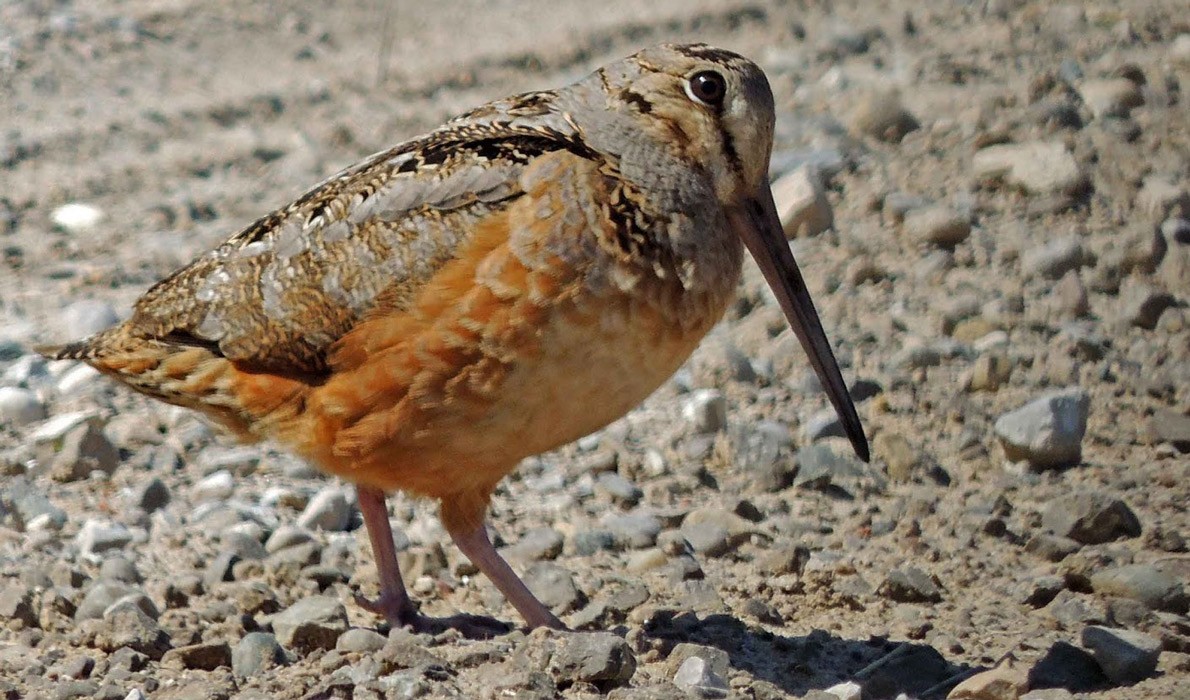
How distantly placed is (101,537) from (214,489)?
562mm

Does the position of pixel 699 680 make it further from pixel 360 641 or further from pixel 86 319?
pixel 86 319

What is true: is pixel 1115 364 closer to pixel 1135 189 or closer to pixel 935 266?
pixel 935 266

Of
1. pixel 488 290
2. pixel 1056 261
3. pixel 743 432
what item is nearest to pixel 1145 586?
pixel 743 432

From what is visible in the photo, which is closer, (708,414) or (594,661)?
(594,661)

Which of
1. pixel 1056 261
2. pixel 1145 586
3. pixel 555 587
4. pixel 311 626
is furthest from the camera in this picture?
pixel 1056 261

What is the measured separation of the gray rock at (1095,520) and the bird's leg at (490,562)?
1.84 metres

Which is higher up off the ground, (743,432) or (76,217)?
(76,217)

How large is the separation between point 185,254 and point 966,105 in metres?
4.43

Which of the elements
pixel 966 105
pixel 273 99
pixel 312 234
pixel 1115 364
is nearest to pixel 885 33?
pixel 966 105

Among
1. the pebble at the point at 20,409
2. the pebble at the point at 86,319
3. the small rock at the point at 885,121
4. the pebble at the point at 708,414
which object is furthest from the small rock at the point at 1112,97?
the pebble at the point at 20,409

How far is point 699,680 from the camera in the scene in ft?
15.3

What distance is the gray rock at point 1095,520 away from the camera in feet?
18.9

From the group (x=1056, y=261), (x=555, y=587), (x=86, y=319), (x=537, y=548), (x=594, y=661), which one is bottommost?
(x=594, y=661)

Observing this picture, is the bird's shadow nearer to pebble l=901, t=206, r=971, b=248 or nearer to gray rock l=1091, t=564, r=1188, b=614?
gray rock l=1091, t=564, r=1188, b=614
